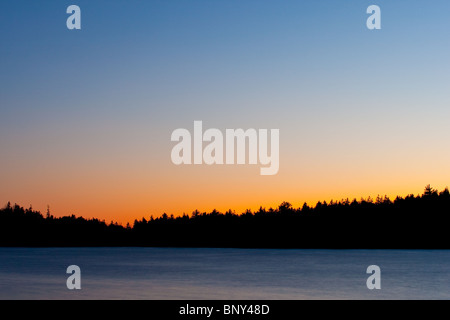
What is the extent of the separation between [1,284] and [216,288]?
960 inches
